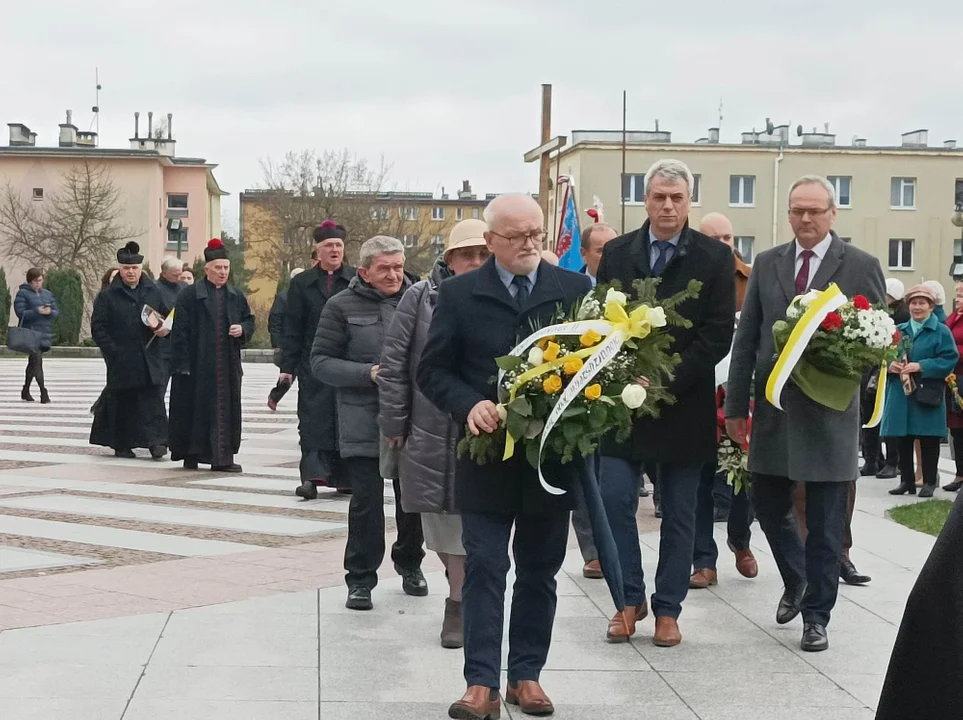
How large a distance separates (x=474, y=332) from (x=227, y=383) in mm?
8222

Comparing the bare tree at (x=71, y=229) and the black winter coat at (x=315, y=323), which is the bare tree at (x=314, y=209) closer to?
the bare tree at (x=71, y=229)

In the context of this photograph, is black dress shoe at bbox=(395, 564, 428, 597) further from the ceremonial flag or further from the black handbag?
the black handbag

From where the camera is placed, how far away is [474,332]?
5391mm

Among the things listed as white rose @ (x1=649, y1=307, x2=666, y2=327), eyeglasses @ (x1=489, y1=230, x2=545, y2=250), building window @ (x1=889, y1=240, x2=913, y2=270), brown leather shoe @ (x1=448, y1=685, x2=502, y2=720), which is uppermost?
building window @ (x1=889, y1=240, x2=913, y2=270)

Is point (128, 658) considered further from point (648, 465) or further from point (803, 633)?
point (803, 633)

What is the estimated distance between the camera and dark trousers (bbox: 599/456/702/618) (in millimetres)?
6492

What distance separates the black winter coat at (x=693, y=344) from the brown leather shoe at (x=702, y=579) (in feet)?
5.23

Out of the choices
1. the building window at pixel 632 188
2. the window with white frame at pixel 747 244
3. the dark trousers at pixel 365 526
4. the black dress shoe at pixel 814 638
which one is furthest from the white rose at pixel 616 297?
the building window at pixel 632 188

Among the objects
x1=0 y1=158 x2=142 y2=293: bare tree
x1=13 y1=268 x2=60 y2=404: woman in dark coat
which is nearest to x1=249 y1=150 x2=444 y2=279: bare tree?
x1=0 y1=158 x2=142 y2=293: bare tree

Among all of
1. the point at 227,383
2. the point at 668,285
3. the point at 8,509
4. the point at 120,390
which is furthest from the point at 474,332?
the point at 120,390

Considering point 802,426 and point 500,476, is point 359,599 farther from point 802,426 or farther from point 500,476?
point 802,426

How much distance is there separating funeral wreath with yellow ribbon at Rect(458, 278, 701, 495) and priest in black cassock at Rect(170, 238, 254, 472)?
8.31 m

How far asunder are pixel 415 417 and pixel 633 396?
164 centimetres

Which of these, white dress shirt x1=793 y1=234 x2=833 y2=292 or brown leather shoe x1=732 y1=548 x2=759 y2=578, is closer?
white dress shirt x1=793 y1=234 x2=833 y2=292
